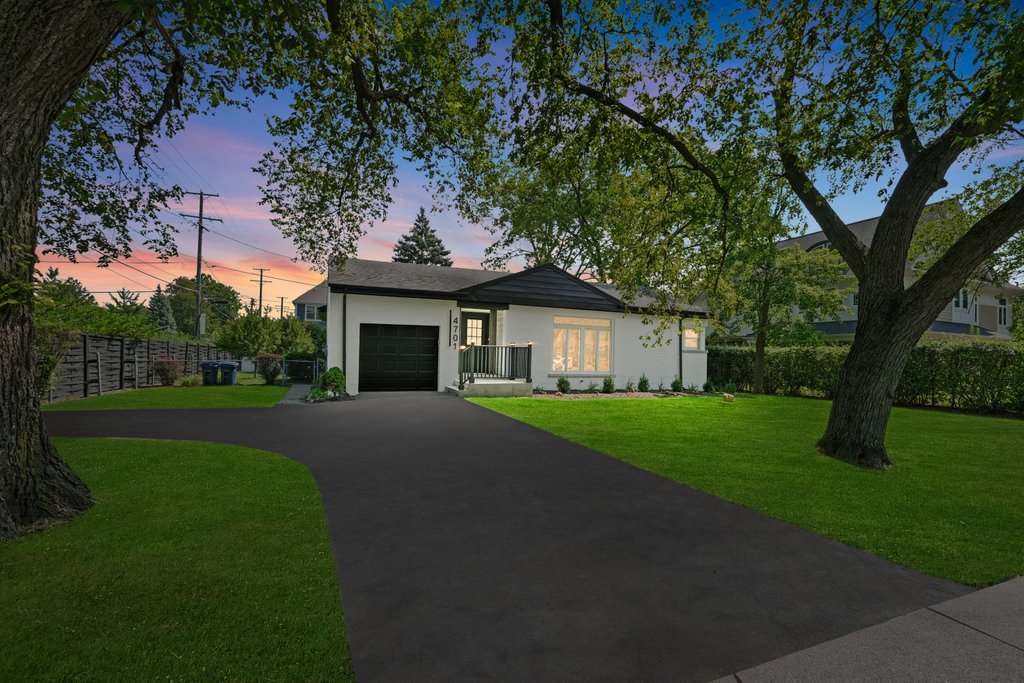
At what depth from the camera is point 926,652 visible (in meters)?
2.12

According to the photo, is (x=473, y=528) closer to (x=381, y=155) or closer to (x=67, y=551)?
(x=67, y=551)

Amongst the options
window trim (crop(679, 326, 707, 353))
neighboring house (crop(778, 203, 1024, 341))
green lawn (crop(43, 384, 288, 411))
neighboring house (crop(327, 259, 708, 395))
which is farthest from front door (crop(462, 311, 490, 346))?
neighboring house (crop(778, 203, 1024, 341))

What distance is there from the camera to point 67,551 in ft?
9.84

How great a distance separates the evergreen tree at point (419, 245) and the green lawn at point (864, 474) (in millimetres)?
35821

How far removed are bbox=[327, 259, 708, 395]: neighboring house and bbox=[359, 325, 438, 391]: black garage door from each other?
32 mm

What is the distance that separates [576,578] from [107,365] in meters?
16.8

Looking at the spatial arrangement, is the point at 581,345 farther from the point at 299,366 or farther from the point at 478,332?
the point at 299,366

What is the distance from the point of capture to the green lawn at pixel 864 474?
11.5ft

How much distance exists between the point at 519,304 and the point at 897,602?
42.8 feet

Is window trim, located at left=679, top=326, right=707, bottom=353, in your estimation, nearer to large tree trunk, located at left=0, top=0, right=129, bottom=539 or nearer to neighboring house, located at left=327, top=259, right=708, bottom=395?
neighboring house, located at left=327, top=259, right=708, bottom=395

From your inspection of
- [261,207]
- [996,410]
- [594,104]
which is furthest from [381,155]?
[996,410]

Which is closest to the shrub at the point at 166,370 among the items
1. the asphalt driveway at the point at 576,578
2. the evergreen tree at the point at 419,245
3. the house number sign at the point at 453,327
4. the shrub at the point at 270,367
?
the shrub at the point at 270,367

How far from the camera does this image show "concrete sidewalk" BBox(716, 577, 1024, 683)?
1.96 metres

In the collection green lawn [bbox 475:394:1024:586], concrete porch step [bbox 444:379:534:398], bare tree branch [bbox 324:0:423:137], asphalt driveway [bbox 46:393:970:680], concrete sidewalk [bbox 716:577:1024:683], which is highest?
bare tree branch [bbox 324:0:423:137]
